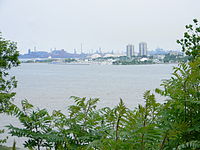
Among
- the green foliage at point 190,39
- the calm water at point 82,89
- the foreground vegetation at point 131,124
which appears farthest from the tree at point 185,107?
the green foliage at point 190,39

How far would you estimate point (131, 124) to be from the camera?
1.59 meters

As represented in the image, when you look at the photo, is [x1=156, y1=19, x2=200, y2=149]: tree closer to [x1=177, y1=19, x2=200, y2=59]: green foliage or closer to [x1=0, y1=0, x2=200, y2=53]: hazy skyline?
[x1=177, y1=19, x2=200, y2=59]: green foliage

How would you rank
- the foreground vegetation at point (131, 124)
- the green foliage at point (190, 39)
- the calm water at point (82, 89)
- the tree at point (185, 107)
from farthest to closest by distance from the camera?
1. the calm water at point (82, 89)
2. the green foliage at point (190, 39)
3. the tree at point (185, 107)
4. the foreground vegetation at point (131, 124)

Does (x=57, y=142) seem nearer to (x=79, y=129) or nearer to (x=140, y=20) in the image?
(x=79, y=129)

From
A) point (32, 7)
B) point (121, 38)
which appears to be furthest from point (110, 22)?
point (32, 7)

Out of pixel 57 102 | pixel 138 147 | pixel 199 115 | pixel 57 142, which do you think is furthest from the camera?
pixel 57 102

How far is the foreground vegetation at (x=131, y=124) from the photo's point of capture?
1.56 metres

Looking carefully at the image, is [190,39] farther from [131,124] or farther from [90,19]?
[90,19]

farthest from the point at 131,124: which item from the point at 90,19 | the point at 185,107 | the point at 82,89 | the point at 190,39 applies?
the point at 90,19

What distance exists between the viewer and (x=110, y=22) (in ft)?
511

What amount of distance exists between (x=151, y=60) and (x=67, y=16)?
214 ft

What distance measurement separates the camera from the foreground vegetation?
156cm

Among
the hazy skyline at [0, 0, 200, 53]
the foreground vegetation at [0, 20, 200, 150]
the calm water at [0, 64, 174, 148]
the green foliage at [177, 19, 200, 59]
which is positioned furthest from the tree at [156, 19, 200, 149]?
the hazy skyline at [0, 0, 200, 53]

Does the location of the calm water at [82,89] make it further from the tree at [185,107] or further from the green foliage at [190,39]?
the tree at [185,107]
